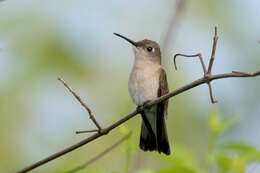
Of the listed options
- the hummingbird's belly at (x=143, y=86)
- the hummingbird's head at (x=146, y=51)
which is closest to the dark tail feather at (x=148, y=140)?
the hummingbird's belly at (x=143, y=86)

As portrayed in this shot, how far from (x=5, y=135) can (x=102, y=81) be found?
205 centimetres

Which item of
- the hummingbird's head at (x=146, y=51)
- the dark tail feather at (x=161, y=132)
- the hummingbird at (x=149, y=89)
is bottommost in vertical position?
the dark tail feather at (x=161, y=132)

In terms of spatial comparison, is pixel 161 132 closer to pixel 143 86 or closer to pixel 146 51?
pixel 143 86

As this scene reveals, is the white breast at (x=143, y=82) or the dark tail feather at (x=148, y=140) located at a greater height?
the white breast at (x=143, y=82)

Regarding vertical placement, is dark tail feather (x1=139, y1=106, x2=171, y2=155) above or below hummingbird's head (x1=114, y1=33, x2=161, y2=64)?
below

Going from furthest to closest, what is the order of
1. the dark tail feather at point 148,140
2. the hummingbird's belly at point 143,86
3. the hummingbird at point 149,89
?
1. the hummingbird's belly at point 143,86
2. the hummingbird at point 149,89
3. the dark tail feather at point 148,140

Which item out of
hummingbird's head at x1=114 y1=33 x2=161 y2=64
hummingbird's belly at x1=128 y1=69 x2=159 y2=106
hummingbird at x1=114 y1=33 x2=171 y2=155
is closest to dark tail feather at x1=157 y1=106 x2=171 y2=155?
hummingbird at x1=114 y1=33 x2=171 y2=155

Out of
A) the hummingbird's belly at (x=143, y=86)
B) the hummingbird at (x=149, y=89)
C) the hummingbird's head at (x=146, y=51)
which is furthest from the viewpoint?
the hummingbird's head at (x=146, y=51)

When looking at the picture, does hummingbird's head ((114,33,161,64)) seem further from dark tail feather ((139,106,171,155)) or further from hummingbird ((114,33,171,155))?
dark tail feather ((139,106,171,155))

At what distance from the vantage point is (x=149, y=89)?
7020 mm

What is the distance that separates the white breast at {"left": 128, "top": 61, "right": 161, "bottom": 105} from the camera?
6.95 metres

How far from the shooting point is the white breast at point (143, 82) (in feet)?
22.8

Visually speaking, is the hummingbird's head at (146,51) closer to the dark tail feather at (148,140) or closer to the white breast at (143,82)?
the white breast at (143,82)

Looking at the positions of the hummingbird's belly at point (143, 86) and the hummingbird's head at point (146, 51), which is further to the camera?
the hummingbird's head at point (146, 51)
